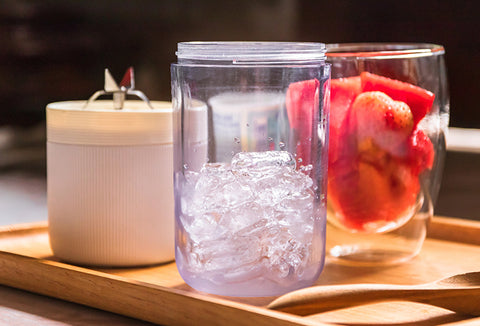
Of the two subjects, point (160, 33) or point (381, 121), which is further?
point (160, 33)

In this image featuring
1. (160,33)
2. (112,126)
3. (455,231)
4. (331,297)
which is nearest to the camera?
(331,297)

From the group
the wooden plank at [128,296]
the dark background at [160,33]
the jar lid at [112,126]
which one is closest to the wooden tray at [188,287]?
the wooden plank at [128,296]

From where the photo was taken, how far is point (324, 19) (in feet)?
4.42

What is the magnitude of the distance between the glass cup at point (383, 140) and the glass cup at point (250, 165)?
6 cm

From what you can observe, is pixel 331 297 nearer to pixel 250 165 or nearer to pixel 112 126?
pixel 250 165

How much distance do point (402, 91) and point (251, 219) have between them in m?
0.19

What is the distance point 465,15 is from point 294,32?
1.08ft

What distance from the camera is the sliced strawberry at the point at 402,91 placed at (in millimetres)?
584

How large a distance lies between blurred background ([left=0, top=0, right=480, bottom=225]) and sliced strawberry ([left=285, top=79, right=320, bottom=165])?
533 mm

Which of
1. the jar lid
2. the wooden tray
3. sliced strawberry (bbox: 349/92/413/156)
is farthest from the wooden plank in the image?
sliced strawberry (bbox: 349/92/413/156)

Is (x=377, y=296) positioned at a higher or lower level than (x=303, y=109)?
lower

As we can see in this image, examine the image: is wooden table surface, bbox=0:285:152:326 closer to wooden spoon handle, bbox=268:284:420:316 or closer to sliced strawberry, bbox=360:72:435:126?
wooden spoon handle, bbox=268:284:420:316

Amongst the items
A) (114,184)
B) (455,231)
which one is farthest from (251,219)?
(455,231)

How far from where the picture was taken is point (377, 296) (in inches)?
17.9
